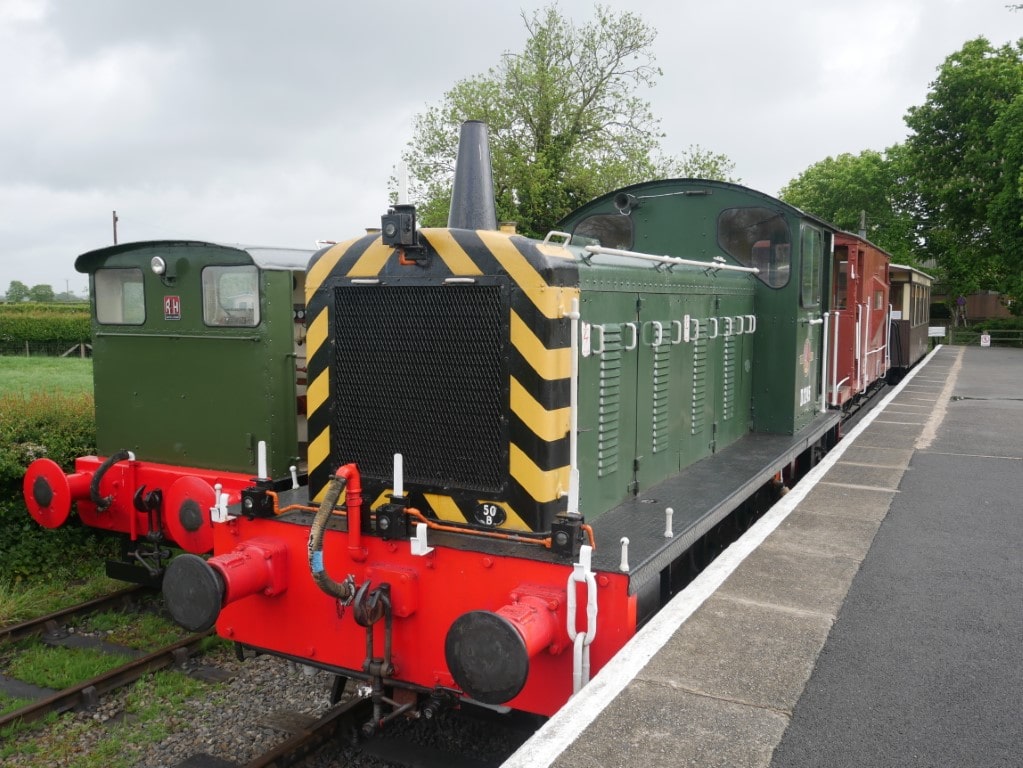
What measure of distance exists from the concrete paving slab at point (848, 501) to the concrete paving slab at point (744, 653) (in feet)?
7.78

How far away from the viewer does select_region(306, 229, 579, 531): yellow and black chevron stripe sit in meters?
3.87

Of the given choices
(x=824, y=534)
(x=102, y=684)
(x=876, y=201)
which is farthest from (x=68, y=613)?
(x=876, y=201)

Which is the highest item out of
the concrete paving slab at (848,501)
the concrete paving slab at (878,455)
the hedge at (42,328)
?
the hedge at (42,328)

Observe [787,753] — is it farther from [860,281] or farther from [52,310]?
[52,310]

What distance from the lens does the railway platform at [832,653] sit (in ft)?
10.5

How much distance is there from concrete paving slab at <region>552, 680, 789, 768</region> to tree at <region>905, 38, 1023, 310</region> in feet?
109

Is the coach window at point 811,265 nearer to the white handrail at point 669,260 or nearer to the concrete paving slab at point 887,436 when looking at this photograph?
the white handrail at point 669,260

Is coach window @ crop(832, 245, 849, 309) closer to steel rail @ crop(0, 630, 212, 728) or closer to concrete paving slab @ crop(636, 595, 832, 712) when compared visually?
concrete paving slab @ crop(636, 595, 832, 712)

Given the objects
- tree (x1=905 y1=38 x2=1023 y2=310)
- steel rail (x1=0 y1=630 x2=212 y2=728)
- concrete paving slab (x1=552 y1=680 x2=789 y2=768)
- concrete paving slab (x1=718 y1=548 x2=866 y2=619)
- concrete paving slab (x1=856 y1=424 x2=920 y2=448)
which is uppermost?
tree (x1=905 y1=38 x2=1023 y2=310)

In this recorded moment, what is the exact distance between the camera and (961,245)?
1428 inches

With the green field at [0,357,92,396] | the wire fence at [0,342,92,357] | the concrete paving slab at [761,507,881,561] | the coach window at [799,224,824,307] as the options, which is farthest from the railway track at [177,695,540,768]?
the wire fence at [0,342,92,357]

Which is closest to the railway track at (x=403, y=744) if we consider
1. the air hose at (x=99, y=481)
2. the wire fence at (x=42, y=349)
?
the air hose at (x=99, y=481)

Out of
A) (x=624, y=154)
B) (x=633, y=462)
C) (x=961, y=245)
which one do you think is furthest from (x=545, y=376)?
(x=961, y=245)

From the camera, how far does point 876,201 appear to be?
46.4 m
